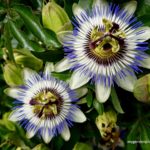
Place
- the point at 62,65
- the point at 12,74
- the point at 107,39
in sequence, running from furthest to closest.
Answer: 1. the point at 12,74
2. the point at 62,65
3. the point at 107,39

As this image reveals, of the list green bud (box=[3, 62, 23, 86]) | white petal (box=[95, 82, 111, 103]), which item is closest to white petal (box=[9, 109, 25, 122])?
green bud (box=[3, 62, 23, 86])

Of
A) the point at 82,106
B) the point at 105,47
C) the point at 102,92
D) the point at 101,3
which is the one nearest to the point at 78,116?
the point at 82,106

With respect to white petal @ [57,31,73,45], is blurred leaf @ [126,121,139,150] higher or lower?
lower

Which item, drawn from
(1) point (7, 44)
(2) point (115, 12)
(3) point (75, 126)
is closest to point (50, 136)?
(3) point (75, 126)

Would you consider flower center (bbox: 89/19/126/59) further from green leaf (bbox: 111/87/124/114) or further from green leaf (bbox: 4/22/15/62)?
green leaf (bbox: 4/22/15/62)

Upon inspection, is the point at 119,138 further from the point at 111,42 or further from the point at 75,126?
the point at 111,42

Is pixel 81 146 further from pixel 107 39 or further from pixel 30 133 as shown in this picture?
pixel 107 39

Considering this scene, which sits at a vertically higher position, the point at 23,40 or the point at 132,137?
the point at 23,40
